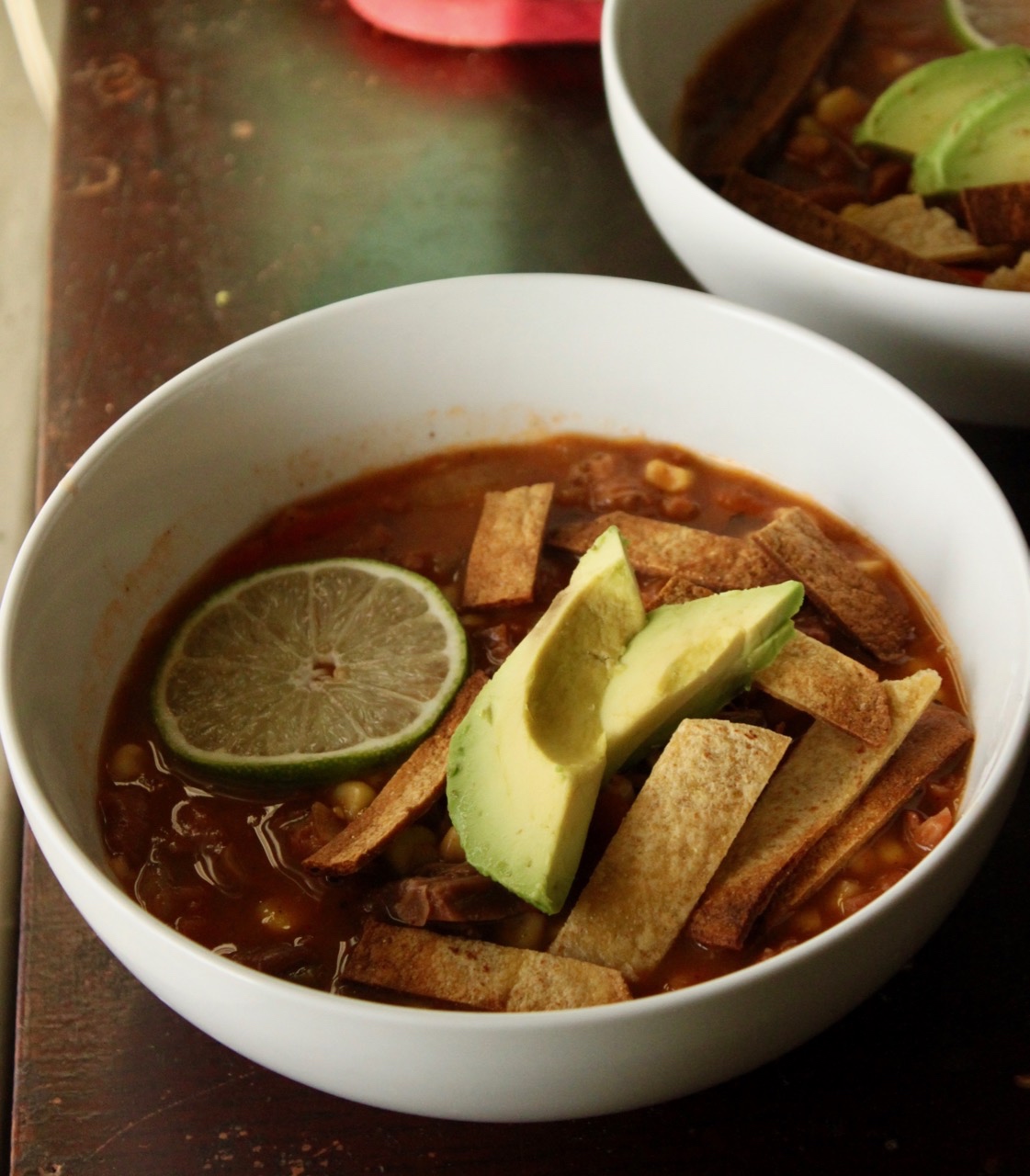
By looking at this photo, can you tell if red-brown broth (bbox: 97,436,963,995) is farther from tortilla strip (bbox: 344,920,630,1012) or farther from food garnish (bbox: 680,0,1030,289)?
food garnish (bbox: 680,0,1030,289)

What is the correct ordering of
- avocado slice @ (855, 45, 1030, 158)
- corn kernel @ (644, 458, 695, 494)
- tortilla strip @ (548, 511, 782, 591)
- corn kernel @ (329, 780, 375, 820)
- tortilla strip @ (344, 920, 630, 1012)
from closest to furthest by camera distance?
tortilla strip @ (344, 920, 630, 1012), corn kernel @ (329, 780, 375, 820), tortilla strip @ (548, 511, 782, 591), corn kernel @ (644, 458, 695, 494), avocado slice @ (855, 45, 1030, 158)

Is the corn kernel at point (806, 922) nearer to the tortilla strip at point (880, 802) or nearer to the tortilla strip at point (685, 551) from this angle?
the tortilla strip at point (880, 802)

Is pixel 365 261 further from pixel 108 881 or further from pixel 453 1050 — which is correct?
pixel 453 1050

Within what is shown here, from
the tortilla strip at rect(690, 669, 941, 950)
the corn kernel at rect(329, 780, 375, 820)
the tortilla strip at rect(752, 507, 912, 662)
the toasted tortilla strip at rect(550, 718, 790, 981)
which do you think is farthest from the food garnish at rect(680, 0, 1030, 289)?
the corn kernel at rect(329, 780, 375, 820)

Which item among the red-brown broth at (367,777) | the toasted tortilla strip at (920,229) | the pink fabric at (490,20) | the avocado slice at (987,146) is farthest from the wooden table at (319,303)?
the avocado slice at (987,146)

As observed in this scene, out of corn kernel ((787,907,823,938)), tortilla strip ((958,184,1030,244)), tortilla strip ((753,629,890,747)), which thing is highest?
tortilla strip ((958,184,1030,244))

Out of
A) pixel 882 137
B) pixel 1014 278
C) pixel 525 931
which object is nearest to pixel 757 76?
pixel 882 137

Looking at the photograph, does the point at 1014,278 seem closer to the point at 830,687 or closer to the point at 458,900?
the point at 830,687
